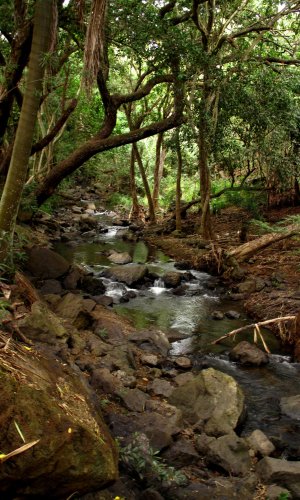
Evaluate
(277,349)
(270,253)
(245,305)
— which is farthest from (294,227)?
(277,349)

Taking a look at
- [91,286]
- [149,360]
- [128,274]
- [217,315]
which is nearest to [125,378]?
[149,360]

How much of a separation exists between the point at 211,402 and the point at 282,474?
4.49 feet

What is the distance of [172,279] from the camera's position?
11.9 metres

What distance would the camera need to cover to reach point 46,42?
6082 mm

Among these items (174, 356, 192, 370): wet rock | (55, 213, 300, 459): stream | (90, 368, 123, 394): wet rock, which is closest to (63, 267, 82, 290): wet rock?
(55, 213, 300, 459): stream

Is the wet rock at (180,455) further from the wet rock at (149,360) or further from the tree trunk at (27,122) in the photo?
the tree trunk at (27,122)

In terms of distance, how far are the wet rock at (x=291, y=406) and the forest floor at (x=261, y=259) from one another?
2265 mm

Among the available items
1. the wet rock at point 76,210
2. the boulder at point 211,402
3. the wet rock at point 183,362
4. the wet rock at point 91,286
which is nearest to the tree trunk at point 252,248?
the wet rock at point 91,286

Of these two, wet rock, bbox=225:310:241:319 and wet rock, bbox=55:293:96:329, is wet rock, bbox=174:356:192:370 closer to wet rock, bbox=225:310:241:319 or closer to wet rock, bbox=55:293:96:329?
wet rock, bbox=55:293:96:329

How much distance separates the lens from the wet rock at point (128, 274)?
11711mm

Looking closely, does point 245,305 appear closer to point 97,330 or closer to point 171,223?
point 97,330

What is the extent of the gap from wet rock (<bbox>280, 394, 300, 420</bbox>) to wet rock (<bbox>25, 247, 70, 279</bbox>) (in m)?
6.21

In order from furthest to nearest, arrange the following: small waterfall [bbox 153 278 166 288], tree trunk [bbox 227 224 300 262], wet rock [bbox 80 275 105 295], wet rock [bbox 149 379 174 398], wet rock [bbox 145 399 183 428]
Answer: tree trunk [bbox 227 224 300 262] < small waterfall [bbox 153 278 166 288] < wet rock [bbox 80 275 105 295] < wet rock [bbox 149 379 174 398] < wet rock [bbox 145 399 183 428]

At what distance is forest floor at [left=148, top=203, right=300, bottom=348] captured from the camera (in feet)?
32.1
